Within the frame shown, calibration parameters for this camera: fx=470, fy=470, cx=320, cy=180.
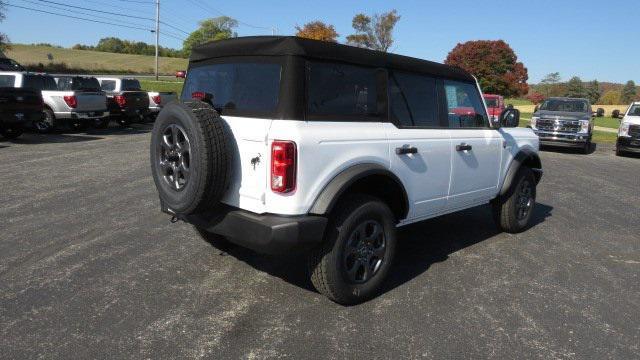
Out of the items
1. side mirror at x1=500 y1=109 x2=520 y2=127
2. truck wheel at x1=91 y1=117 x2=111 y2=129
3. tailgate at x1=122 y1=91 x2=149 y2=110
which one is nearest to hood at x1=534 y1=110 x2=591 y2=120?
side mirror at x1=500 y1=109 x2=520 y2=127

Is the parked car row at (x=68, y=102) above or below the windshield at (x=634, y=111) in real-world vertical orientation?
below

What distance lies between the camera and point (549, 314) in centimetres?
359

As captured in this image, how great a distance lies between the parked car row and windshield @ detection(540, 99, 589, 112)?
503 inches

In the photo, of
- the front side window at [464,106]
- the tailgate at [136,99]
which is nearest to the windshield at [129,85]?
the tailgate at [136,99]

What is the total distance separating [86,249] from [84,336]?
179 cm

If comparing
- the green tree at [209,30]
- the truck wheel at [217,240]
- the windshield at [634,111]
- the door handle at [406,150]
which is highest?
the green tree at [209,30]

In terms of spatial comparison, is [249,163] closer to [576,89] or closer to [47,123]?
[47,123]

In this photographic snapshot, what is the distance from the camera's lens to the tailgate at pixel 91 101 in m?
14.7

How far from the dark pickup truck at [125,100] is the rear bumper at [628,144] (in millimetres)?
16377

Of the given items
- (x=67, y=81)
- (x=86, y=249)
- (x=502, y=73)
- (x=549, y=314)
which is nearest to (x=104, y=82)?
(x=67, y=81)

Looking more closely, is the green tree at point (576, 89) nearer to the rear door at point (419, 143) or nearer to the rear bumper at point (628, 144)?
the rear bumper at point (628, 144)

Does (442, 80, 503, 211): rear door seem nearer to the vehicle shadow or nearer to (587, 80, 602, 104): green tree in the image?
the vehicle shadow

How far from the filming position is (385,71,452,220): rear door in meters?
3.85

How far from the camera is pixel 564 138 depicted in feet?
49.2
